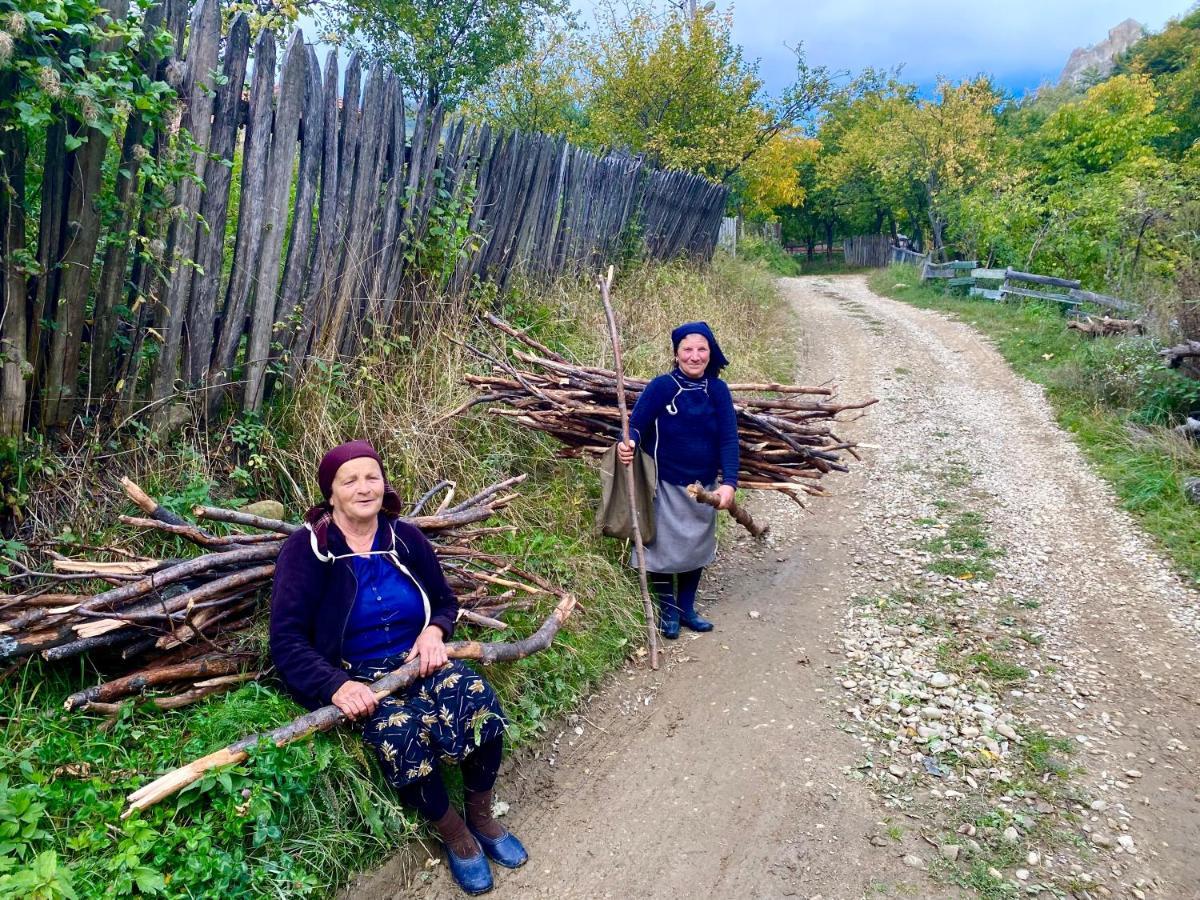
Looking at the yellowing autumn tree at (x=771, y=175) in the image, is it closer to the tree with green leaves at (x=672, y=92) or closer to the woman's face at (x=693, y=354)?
the tree with green leaves at (x=672, y=92)

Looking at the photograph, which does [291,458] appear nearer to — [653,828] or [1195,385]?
[653,828]

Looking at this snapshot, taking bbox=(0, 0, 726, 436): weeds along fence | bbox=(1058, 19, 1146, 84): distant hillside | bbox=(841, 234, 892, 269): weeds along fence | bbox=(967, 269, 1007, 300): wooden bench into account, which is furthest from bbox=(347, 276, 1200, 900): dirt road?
bbox=(1058, 19, 1146, 84): distant hillside

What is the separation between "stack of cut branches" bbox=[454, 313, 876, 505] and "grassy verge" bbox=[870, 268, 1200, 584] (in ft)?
8.50

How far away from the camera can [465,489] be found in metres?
4.22

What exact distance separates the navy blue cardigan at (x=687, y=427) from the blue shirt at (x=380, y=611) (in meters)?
1.73

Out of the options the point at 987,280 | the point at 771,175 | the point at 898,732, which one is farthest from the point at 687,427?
the point at 771,175

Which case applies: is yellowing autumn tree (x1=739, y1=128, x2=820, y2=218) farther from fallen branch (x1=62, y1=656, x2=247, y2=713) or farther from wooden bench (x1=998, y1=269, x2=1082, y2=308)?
fallen branch (x1=62, y1=656, x2=247, y2=713)

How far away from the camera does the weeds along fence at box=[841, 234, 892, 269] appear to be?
30.6 metres

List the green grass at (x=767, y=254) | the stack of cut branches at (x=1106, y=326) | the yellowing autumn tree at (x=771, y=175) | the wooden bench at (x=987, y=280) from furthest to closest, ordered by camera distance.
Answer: the green grass at (x=767, y=254) < the yellowing autumn tree at (x=771, y=175) < the wooden bench at (x=987, y=280) < the stack of cut branches at (x=1106, y=326)

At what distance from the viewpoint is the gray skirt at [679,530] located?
13.3 ft

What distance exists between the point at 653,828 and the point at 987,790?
1358mm

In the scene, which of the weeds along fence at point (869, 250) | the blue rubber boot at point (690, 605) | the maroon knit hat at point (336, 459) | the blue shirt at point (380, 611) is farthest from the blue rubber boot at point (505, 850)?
the weeds along fence at point (869, 250)

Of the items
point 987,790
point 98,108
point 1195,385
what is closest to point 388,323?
point 98,108

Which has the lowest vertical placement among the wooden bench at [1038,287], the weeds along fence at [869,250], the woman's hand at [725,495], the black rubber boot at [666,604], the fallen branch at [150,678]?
the black rubber boot at [666,604]
